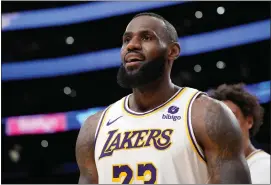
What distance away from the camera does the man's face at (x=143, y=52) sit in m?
3.44

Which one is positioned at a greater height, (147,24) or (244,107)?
(147,24)

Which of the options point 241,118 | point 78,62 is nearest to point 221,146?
point 241,118

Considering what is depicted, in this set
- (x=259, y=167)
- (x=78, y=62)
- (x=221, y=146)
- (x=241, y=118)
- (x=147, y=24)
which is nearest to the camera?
Result: (x=221, y=146)

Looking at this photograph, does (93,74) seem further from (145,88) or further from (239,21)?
(145,88)

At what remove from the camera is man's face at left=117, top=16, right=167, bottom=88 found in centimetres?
344

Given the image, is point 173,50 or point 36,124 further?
point 36,124

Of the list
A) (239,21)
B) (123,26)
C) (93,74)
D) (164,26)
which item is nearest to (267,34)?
(239,21)

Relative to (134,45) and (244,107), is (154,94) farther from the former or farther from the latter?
(244,107)

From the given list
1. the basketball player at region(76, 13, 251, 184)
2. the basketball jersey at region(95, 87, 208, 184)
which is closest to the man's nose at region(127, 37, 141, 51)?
the basketball player at region(76, 13, 251, 184)

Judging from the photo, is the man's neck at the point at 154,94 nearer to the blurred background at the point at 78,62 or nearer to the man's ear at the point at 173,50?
the man's ear at the point at 173,50

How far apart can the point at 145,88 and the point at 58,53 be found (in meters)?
15.5

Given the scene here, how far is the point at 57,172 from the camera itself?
1919 centimetres

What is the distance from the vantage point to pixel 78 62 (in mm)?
18188

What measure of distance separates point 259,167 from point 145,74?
216 centimetres
